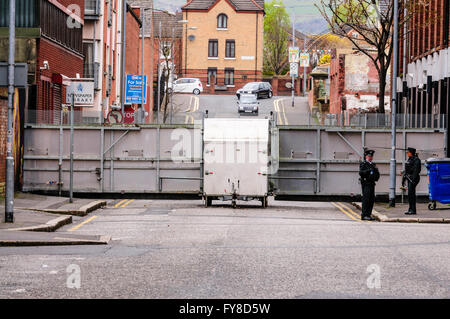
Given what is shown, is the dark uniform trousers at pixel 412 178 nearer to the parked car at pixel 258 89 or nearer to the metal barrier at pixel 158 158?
the metal barrier at pixel 158 158

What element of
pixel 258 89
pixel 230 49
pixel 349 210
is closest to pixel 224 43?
pixel 230 49

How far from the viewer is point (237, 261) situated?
14211 millimetres

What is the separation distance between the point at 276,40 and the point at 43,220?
10761 centimetres

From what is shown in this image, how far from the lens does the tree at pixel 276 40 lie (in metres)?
127

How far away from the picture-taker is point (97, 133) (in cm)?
3194

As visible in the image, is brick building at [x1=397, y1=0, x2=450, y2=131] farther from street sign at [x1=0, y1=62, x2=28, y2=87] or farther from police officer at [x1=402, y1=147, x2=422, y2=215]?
street sign at [x1=0, y1=62, x2=28, y2=87]

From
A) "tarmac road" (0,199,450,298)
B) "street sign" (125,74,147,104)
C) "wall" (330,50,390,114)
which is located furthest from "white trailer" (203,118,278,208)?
"wall" (330,50,390,114)

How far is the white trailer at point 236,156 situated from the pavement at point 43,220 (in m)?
3.77

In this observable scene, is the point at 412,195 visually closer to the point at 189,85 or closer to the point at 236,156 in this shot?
the point at 236,156

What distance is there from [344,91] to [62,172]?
129ft

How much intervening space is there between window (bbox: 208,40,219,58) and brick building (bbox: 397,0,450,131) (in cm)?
5418

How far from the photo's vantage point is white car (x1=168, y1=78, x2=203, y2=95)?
313ft
